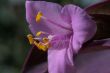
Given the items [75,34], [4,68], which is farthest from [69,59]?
[4,68]

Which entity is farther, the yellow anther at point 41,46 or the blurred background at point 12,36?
the blurred background at point 12,36

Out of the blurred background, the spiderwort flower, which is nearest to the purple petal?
the spiderwort flower

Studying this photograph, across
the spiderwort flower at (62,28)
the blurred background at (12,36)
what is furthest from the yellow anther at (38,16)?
the blurred background at (12,36)

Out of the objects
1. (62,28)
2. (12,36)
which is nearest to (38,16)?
(62,28)

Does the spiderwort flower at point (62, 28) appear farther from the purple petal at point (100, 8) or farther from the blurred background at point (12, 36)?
the blurred background at point (12, 36)

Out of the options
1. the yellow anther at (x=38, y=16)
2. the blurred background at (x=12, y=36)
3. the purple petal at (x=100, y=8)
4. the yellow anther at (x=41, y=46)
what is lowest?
the blurred background at (x=12, y=36)

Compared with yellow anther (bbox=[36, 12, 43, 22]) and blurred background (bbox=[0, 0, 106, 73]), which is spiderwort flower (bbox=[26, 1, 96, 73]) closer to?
yellow anther (bbox=[36, 12, 43, 22])
